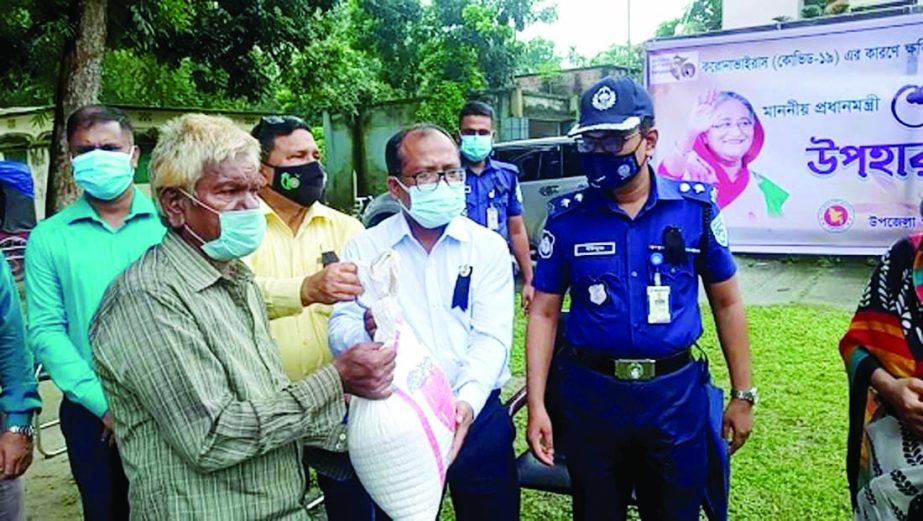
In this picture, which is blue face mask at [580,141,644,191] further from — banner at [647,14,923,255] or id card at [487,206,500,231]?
banner at [647,14,923,255]

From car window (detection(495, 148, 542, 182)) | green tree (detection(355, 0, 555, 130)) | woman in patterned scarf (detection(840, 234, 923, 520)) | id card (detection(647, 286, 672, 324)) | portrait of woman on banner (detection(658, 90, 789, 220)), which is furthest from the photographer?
green tree (detection(355, 0, 555, 130))

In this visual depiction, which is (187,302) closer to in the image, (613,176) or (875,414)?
(613,176)

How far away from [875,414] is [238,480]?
5.25ft

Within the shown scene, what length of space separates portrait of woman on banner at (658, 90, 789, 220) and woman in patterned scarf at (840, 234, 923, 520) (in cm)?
571

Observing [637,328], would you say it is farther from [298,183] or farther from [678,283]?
[298,183]

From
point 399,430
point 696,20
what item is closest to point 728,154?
point 399,430

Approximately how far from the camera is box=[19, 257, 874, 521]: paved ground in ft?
11.8

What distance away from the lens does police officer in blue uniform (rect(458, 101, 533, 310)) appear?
5.08 meters

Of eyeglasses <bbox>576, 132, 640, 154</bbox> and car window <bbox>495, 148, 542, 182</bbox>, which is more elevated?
eyeglasses <bbox>576, 132, 640, 154</bbox>

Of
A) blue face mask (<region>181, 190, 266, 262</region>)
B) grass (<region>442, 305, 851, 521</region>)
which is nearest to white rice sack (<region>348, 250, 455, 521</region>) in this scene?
blue face mask (<region>181, 190, 266, 262</region>)

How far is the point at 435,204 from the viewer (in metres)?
2.24

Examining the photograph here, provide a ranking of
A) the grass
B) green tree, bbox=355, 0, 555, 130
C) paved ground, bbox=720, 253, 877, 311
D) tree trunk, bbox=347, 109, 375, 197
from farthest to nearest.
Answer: tree trunk, bbox=347, 109, 375, 197 < green tree, bbox=355, 0, 555, 130 < paved ground, bbox=720, 253, 877, 311 < the grass

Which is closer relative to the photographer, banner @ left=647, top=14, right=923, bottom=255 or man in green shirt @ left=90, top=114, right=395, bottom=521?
man in green shirt @ left=90, top=114, right=395, bottom=521

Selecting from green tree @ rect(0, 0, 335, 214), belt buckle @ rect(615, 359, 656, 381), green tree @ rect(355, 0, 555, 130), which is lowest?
belt buckle @ rect(615, 359, 656, 381)
